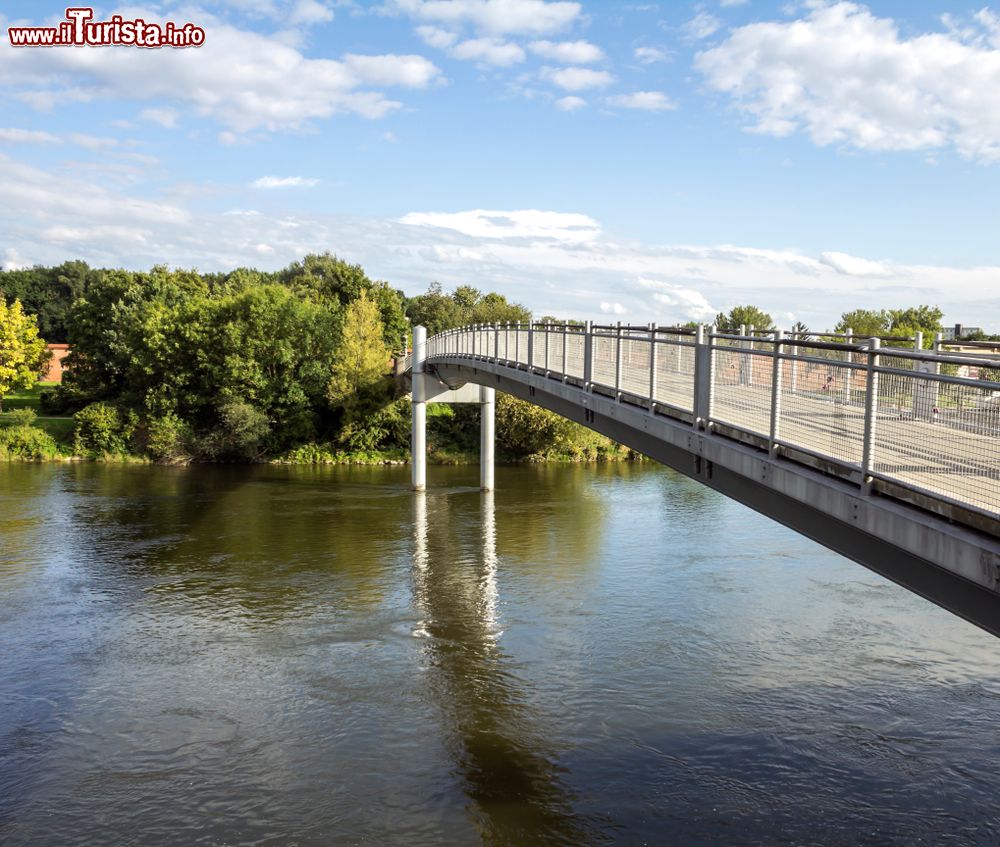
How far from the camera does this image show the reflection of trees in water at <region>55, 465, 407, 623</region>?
20.1 m

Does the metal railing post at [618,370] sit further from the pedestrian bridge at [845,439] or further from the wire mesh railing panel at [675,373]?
the wire mesh railing panel at [675,373]

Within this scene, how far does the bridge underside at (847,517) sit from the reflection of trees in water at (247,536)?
Result: 922cm

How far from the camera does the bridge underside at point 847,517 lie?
679 cm

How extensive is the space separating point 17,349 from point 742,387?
49667 millimetres

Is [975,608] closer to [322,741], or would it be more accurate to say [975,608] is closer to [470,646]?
[322,741]

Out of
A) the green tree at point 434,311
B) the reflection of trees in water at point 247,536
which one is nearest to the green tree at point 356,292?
the green tree at point 434,311

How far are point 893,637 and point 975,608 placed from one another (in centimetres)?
1073

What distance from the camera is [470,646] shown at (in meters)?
16.5

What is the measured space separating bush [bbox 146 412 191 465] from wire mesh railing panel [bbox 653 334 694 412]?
35.8 meters

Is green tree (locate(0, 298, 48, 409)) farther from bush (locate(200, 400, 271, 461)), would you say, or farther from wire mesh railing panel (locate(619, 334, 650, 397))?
wire mesh railing panel (locate(619, 334, 650, 397))

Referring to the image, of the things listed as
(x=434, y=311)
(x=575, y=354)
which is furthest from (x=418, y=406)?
(x=434, y=311)

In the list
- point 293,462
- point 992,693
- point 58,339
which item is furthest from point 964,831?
point 58,339

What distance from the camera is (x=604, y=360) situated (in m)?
16.5

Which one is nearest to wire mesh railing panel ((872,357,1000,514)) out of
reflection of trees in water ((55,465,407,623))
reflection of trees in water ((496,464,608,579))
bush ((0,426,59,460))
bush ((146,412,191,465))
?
reflection of trees in water ((55,465,407,623))
